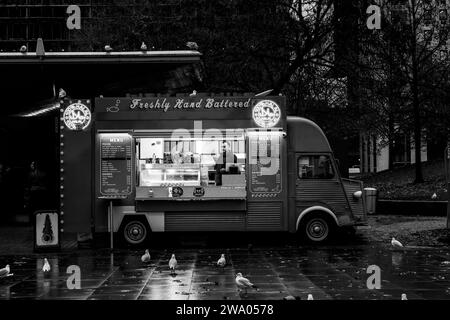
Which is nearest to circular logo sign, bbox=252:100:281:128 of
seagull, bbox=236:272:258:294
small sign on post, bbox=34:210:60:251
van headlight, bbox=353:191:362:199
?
van headlight, bbox=353:191:362:199

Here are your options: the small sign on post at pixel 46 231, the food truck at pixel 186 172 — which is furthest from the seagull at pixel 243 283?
the small sign on post at pixel 46 231

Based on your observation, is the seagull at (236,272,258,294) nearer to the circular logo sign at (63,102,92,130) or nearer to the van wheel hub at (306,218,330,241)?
the van wheel hub at (306,218,330,241)

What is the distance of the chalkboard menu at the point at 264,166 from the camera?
1678 centimetres

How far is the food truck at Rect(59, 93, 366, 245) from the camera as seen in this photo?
16.7 metres

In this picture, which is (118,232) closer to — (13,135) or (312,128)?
(312,128)

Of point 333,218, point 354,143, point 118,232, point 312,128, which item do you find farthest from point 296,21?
point 354,143

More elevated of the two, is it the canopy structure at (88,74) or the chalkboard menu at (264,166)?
the canopy structure at (88,74)

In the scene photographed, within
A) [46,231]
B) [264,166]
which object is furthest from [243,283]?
[46,231]

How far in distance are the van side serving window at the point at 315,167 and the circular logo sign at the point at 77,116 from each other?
207 inches

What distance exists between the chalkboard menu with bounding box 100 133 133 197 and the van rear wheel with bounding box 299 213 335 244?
4.36 m

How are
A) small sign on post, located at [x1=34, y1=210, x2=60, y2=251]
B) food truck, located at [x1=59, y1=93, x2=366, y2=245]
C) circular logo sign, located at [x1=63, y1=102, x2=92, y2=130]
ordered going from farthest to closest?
food truck, located at [x1=59, y1=93, x2=366, y2=245], circular logo sign, located at [x1=63, y1=102, x2=92, y2=130], small sign on post, located at [x1=34, y1=210, x2=60, y2=251]

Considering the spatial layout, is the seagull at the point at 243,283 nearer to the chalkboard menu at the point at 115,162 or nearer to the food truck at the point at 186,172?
Answer: the food truck at the point at 186,172

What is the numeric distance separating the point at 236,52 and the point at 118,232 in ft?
28.4

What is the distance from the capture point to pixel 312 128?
674 inches
